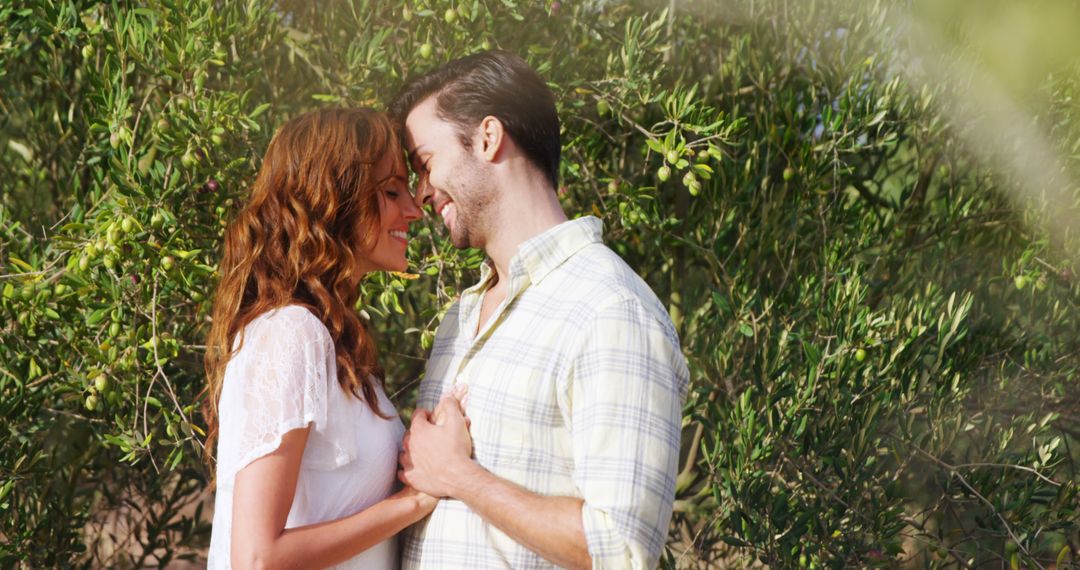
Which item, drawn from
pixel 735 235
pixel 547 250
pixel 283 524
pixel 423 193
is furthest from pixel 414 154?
pixel 735 235

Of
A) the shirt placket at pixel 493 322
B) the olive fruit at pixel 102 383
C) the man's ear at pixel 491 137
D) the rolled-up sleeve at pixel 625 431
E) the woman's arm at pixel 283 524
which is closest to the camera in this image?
the rolled-up sleeve at pixel 625 431

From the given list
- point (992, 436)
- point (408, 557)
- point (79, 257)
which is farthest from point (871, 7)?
point (79, 257)

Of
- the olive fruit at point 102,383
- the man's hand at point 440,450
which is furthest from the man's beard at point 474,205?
the olive fruit at point 102,383

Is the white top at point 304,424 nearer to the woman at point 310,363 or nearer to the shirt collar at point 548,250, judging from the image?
the woman at point 310,363

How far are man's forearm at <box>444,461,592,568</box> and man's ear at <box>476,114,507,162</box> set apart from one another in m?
0.72

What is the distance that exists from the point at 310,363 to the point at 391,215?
487 millimetres

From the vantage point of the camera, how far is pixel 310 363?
2.02m

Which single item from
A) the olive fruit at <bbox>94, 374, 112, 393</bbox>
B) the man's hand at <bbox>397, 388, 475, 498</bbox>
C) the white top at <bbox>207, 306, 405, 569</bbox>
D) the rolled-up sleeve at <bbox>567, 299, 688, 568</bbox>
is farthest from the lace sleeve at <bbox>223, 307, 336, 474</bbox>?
the olive fruit at <bbox>94, 374, 112, 393</bbox>

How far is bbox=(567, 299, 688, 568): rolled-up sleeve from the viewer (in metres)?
1.77

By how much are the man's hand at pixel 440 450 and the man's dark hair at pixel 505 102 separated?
1.97 ft

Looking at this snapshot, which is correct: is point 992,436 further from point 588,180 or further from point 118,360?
point 118,360

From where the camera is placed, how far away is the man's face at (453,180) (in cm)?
229

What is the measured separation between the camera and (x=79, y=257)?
273 centimetres

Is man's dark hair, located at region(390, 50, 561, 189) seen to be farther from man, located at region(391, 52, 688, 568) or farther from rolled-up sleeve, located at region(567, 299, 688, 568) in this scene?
rolled-up sleeve, located at region(567, 299, 688, 568)
